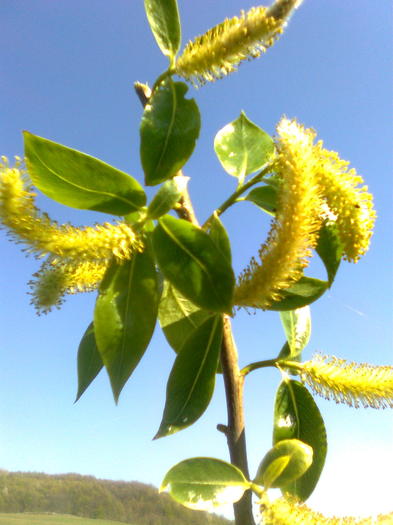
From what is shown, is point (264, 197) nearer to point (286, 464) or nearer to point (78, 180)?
point (78, 180)

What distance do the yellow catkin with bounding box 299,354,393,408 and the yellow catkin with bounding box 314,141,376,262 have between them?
0.72 ft

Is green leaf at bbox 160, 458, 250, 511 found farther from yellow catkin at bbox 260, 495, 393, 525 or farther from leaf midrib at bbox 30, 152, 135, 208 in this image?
leaf midrib at bbox 30, 152, 135, 208

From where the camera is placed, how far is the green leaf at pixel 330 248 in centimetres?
71

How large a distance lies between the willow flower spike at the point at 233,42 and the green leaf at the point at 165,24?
0.13 ft

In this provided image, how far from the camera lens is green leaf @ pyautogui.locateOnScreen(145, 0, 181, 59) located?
765 mm

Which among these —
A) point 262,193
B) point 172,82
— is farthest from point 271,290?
point 172,82

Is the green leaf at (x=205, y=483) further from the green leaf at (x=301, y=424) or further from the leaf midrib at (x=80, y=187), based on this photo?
the leaf midrib at (x=80, y=187)

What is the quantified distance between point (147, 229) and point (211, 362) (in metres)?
0.23

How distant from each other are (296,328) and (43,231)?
0.54 metres

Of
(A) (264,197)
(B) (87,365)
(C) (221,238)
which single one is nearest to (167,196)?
(C) (221,238)

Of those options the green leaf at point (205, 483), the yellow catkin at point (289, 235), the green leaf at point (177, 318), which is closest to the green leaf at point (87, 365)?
the green leaf at point (177, 318)

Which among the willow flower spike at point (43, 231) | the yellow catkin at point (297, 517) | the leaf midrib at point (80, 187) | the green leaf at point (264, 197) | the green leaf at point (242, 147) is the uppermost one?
the green leaf at point (242, 147)

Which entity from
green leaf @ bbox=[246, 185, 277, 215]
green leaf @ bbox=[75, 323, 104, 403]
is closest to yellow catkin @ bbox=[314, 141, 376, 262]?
green leaf @ bbox=[246, 185, 277, 215]

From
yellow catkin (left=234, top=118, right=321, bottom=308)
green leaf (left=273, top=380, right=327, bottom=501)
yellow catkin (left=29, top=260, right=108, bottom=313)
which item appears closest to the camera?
yellow catkin (left=234, top=118, right=321, bottom=308)
